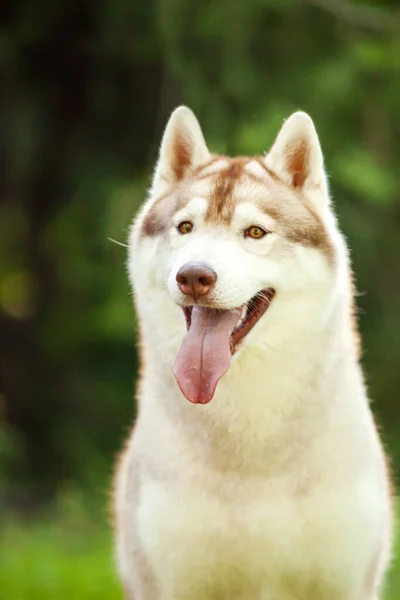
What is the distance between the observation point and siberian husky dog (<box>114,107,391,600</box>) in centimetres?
355

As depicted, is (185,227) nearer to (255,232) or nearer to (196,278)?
(255,232)

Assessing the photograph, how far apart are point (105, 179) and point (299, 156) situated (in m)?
5.78

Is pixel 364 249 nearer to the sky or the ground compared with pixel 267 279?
nearer to the ground

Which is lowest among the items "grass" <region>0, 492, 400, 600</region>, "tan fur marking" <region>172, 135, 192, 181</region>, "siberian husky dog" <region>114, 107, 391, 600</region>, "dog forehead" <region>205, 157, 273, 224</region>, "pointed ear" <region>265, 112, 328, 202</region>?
"grass" <region>0, 492, 400, 600</region>

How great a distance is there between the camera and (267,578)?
3.66 meters

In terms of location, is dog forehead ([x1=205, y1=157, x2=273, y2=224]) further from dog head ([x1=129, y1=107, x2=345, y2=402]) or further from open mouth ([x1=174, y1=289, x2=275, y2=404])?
open mouth ([x1=174, y1=289, x2=275, y2=404])

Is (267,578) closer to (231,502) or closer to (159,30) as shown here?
(231,502)

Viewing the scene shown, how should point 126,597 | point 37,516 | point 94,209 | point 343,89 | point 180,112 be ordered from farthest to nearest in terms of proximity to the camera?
point 94,209 → point 37,516 → point 343,89 → point 126,597 → point 180,112

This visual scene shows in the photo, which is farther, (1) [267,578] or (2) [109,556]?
(2) [109,556]

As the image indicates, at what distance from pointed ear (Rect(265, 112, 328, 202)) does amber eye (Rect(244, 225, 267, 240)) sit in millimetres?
327

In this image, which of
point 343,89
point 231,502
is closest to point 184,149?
point 231,502

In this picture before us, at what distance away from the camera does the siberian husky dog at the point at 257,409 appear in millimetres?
3551

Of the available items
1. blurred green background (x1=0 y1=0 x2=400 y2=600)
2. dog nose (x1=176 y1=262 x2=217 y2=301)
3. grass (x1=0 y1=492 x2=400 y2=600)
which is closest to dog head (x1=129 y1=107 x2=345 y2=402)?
dog nose (x1=176 y1=262 x2=217 y2=301)

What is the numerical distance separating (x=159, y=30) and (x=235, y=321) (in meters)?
4.71
